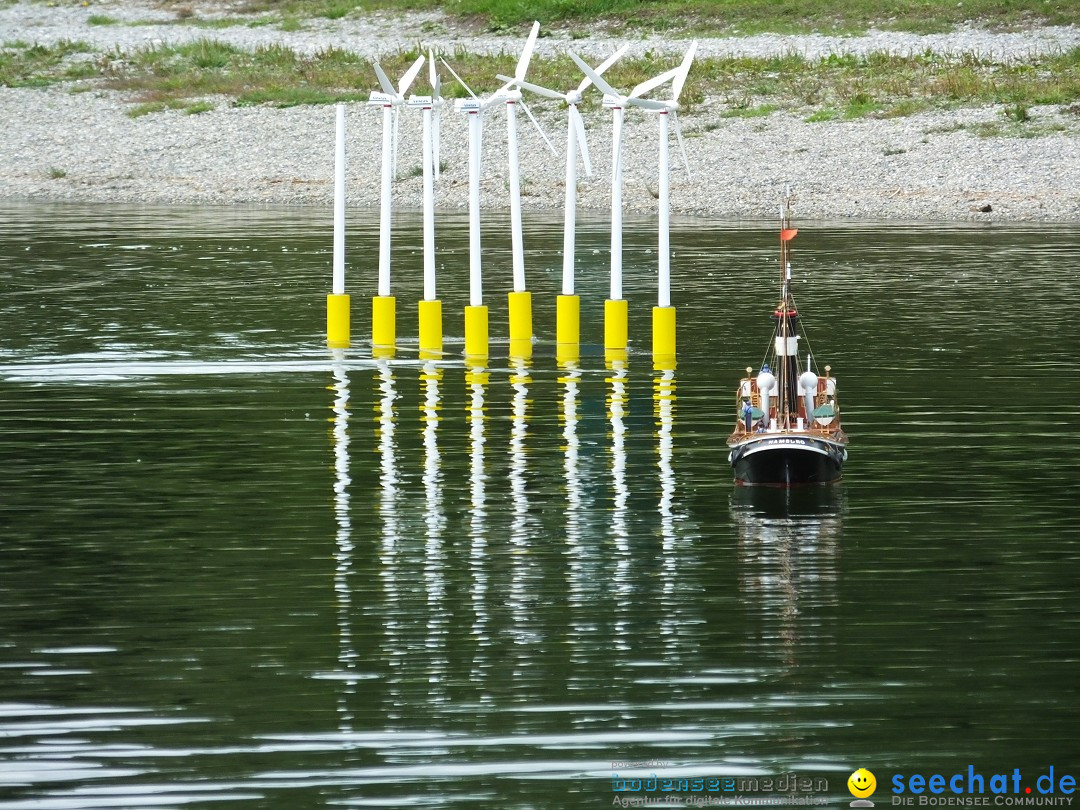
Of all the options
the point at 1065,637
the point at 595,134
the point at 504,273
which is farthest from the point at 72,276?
the point at 1065,637

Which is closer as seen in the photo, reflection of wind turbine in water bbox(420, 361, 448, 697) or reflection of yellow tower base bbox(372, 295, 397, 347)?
reflection of wind turbine in water bbox(420, 361, 448, 697)

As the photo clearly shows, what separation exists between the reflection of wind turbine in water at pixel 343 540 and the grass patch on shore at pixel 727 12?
50.4 meters

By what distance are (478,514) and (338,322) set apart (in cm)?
1313

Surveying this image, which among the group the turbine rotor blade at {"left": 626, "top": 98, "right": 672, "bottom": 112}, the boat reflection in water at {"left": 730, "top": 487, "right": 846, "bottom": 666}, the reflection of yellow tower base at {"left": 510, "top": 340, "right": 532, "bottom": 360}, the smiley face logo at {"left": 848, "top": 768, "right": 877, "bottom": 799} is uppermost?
the turbine rotor blade at {"left": 626, "top": 98, "right": 672, "bottom": 112}

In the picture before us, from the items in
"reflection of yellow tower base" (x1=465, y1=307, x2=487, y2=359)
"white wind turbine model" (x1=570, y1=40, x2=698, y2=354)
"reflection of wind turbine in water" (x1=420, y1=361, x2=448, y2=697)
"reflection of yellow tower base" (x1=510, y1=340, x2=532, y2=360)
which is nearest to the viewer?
"reflection of wind turbine in water" (x1=420, y1=361, x2=448, y2=697)

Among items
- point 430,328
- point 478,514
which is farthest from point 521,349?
point 478,514

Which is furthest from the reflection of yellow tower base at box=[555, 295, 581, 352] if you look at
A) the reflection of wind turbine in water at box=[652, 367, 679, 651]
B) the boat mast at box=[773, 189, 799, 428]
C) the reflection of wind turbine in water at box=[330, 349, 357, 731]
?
the boat mast at box=[773, 189, 799, 428]

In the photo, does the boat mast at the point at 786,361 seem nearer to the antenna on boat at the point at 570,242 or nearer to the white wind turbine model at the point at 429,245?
the antenna on boat at the point at 570,242

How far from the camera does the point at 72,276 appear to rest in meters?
45.5

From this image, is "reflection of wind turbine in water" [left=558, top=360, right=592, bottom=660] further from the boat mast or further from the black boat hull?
the boat mast

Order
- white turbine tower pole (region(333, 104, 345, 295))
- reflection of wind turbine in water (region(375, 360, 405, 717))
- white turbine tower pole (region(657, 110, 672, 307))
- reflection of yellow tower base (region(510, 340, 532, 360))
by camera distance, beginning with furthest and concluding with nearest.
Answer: reflection of yellow tower base (region(510, 340, 532, 360))
white turbine tower pole (region(333, 104, 345, 295))
white turbine tower pole (region(657, 110, 672, 307))
reflection of wind turbine in water (region(375, 360, 405, 717))

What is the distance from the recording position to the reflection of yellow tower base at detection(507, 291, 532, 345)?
33875mm

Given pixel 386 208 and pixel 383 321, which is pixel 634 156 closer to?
pixel 383 321

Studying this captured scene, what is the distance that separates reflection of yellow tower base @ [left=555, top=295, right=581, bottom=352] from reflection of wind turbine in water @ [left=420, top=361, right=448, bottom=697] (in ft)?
10.9
